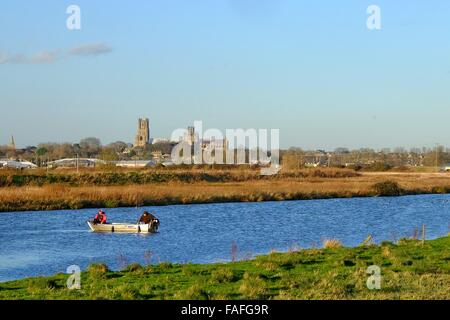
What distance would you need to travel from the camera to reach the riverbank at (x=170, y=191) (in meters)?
47.8

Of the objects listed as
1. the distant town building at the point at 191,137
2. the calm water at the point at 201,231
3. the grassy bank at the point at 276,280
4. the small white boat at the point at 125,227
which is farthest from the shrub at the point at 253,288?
the distant town building at the point at 191,137

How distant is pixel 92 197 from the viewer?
49.6m

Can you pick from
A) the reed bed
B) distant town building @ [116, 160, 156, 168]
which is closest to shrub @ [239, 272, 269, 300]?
the reed bed

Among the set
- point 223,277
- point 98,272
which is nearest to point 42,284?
point 98,272

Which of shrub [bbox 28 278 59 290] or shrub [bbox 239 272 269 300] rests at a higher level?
shrub [bbox 239 272 269 300]

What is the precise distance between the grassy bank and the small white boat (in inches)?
574

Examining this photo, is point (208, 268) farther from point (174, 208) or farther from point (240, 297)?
point (174, 208)

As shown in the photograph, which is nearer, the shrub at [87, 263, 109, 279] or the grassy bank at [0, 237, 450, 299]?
the grassy bank at [0, 237, 450, 299]

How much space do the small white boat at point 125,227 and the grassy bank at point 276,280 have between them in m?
14.6

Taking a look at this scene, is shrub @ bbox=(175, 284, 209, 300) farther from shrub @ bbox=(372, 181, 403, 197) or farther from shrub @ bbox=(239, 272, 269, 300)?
shrub @ bbox=(372, 181, 403, 197)

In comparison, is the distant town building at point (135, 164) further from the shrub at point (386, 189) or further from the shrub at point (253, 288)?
the shrub at point (253, 288)

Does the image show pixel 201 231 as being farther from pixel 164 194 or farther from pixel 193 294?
pixel 193 294

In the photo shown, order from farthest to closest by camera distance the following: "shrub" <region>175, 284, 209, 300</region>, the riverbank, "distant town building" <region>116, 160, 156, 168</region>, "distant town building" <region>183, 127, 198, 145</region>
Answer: "distant town building" <region>183, 127, 198, 145</region> < "distant town building" <region>116, 160, 156, 168</region> < the riverbank < "shrub" <region>175, 284, 209, 300</region>

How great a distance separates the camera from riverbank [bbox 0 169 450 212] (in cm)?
4778
